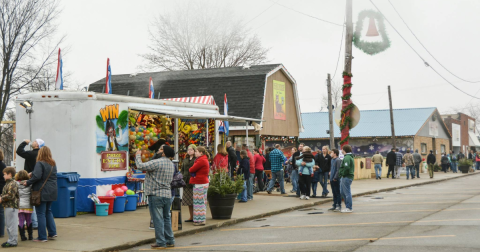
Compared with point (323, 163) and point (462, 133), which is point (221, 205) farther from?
point (462, 133)

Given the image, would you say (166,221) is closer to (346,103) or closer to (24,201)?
(24,201)

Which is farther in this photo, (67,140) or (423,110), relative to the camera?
(423,110)

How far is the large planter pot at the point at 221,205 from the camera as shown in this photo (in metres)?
13.4

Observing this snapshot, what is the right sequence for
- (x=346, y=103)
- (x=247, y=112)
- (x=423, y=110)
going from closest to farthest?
(x=346, y=103), (x=247, y=112), (x=423, y=110)

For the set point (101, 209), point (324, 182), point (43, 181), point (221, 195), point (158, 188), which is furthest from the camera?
point (324, 182)

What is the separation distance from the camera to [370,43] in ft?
66.1

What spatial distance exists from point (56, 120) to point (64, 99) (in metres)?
0.59

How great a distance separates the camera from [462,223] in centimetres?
1151

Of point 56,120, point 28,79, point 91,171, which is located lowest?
point 91,171

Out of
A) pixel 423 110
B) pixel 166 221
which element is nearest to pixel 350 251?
pixel 166 221

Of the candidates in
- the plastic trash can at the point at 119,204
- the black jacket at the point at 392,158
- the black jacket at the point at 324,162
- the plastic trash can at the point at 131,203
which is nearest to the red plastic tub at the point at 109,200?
the plastic trash can at the point at 119,204

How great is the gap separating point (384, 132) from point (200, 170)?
39.1 m

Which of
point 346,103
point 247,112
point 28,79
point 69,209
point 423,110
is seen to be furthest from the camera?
point 423,110

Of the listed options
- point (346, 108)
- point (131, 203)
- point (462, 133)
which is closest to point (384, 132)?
point (462, 133)
